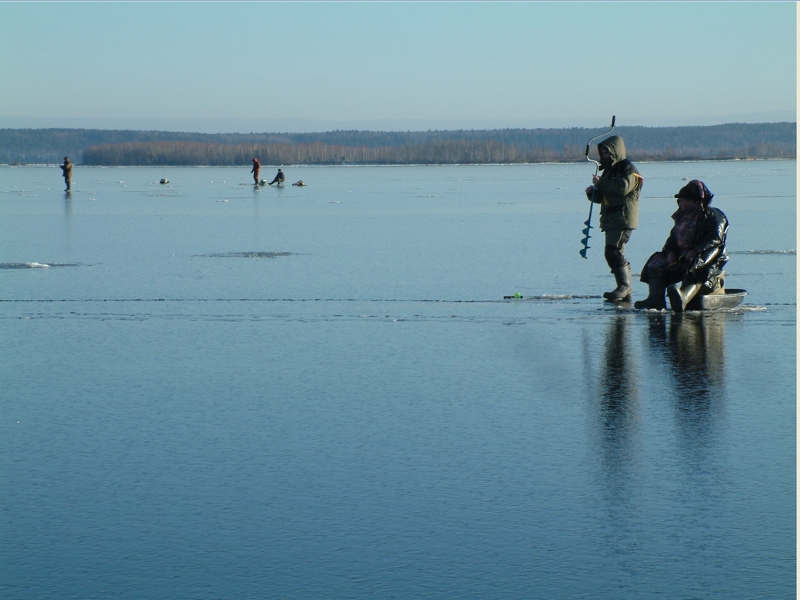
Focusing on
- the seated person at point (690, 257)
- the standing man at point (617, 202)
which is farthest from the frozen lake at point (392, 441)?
the standing man at point (617, 202)

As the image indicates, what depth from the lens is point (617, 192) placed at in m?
12.9

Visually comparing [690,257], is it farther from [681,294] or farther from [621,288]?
[621,288]

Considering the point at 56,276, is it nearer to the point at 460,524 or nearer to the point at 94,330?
the point at 94,330

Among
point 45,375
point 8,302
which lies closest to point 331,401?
point 45,375

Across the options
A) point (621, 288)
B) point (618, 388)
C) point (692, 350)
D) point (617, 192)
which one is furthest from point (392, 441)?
point (617, 192)

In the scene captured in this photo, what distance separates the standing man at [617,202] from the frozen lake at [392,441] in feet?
1.51

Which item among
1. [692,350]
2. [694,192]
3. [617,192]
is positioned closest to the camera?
[692,350]

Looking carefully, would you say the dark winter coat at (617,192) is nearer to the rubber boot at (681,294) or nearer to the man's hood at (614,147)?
the man's hood at (614,147)

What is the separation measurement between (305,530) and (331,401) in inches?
108

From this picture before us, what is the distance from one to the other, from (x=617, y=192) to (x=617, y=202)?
13cm

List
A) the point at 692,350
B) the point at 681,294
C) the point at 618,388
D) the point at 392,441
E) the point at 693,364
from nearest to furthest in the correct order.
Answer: the point at 392,441, the point at 618,388, the point at 693,364, the point at 692,350, the point at 681,294

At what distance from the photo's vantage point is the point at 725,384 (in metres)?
8.04

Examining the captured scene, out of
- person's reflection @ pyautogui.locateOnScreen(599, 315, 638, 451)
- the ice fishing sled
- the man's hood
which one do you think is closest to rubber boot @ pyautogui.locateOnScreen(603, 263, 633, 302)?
the ice fishing sled

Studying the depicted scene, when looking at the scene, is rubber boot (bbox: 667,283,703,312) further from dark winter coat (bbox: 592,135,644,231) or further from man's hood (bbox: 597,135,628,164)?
man's hood (bbox: 597,135,628,164)
